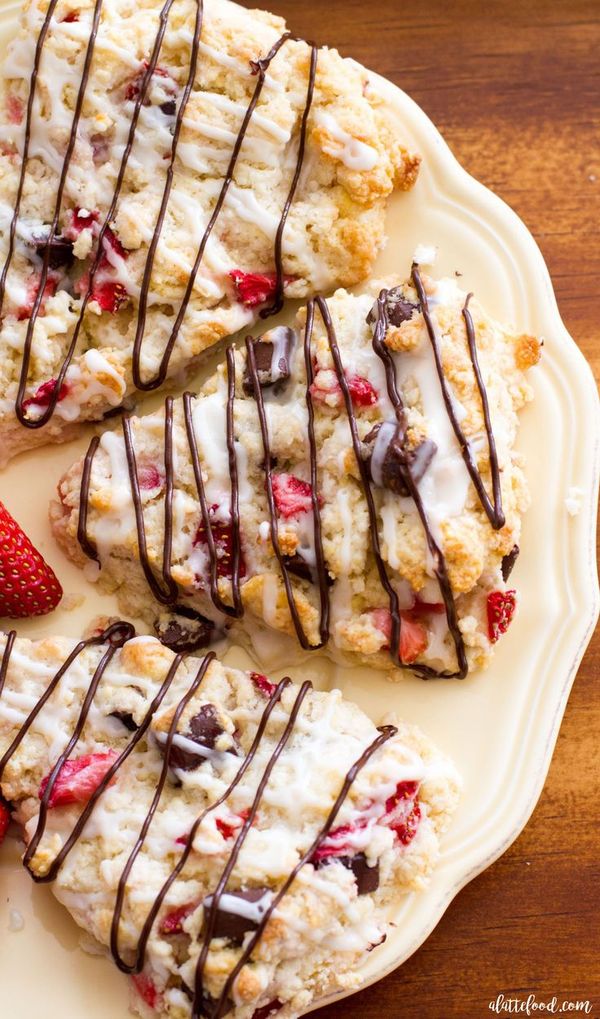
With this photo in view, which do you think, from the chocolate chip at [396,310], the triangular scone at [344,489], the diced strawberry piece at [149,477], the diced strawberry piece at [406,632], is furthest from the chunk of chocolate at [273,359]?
the diced strawberry piece at [406,632]

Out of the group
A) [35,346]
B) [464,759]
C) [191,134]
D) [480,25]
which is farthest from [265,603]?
[480,25]

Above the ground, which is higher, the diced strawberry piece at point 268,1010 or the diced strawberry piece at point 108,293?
the diced strawberry piece at point 108,293

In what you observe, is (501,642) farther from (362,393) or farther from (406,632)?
(362,393)

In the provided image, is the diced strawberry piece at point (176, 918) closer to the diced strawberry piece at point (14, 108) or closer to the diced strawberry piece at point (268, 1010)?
the diced strawberry piece at point (268, 1010)

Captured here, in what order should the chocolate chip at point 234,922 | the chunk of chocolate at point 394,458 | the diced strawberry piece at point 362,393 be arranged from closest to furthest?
the chocolate chip at point 234,922 < the chunk of chocolate at point 394,458 < the diced strawberry piece at point 362,393

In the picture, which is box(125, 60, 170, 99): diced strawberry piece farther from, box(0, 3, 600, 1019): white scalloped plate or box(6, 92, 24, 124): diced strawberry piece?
box(0, 3, 600, 1019): white scalloped plate

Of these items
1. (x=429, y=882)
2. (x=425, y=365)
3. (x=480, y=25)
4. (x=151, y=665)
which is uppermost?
(x=480, y=25)

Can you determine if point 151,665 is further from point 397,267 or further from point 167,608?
point 397,267
